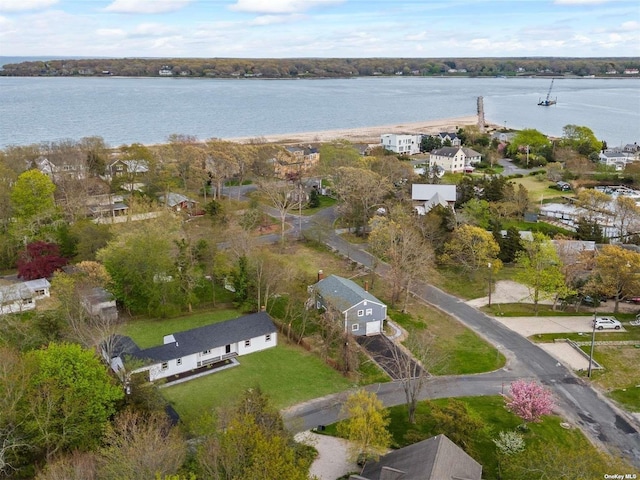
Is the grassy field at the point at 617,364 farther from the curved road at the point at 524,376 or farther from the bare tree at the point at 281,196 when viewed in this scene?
the bare tree at the point at 281,196

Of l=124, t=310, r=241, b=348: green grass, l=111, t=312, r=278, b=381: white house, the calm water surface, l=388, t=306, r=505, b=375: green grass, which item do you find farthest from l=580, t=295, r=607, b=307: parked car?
the calm water surface

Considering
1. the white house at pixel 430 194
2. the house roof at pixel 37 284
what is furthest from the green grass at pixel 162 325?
the white house at pixel 430 194

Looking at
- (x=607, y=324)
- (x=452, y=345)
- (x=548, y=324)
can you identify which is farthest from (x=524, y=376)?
(x=607, y=324)

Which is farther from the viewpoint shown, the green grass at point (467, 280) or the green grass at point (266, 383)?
the green grass at point (467, 280)

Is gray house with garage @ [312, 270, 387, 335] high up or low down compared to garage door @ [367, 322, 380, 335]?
up

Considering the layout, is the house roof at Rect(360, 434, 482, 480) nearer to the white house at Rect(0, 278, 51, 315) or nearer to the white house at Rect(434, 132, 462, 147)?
the white house at Rect(0, 278, 51, 315)

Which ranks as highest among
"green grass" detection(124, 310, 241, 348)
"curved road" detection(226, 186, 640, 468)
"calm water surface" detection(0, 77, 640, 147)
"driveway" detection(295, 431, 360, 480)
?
"calm water surface" detection(0, 77, 640, 147)

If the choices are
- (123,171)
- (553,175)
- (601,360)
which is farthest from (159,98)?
(601,360)
